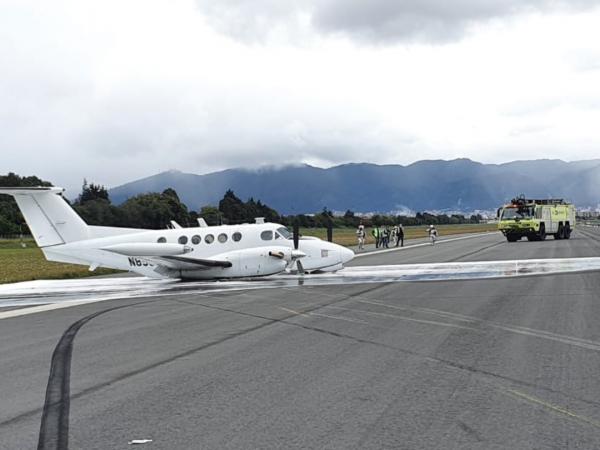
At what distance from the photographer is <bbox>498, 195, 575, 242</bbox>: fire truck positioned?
4988cm

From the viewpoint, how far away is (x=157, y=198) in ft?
245

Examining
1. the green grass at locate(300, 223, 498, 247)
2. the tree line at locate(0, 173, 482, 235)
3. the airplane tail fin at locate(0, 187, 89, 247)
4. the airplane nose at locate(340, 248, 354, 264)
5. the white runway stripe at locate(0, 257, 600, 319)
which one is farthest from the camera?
the green grass at locate(300, 223, 498, 247)

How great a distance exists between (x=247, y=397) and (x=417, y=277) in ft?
51.2

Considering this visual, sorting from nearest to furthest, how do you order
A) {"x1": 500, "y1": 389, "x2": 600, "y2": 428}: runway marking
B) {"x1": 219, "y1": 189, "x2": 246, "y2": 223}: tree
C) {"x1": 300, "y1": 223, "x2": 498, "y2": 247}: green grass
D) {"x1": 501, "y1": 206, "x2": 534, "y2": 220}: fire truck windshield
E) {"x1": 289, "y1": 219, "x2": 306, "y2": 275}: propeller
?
{"x1": 500, "y1": 389, "x2": 600, "y2": 428}: runway marking
{"x1": 289, "y1": 219, "x2": 306, "y2": 275}: propeller
{"x1": 501, "y1": 206, "x2": 534, "y2": 220}: fire truck windshield
{"x1": 300, "y1": 223, "x2": 498, "y2": 247}: green grass
{"x1": 219, "y1": 189, "x2": 246, "y2": 223}: tree

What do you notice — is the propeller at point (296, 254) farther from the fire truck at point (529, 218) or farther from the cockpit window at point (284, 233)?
the fire truck at point (529, 218)

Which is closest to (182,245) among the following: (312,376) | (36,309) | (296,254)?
(296,254)

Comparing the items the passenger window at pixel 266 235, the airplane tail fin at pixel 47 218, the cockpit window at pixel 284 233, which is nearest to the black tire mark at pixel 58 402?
the passenger window at pixel 266 235

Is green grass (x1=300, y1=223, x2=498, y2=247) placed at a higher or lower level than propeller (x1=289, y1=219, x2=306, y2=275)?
lower


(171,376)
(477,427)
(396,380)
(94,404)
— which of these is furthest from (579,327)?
(94,404)

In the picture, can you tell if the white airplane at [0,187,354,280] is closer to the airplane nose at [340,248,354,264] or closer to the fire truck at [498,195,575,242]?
the airplane nose at [340,248,354,264]

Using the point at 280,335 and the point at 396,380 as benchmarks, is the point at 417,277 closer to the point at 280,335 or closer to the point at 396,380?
the point at 280,335

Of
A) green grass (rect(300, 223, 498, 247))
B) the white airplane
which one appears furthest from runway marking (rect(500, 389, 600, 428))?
green grass (rect(300, 223, 498, 247))

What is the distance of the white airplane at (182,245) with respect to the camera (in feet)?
73.6

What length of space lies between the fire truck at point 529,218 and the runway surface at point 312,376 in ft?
120
